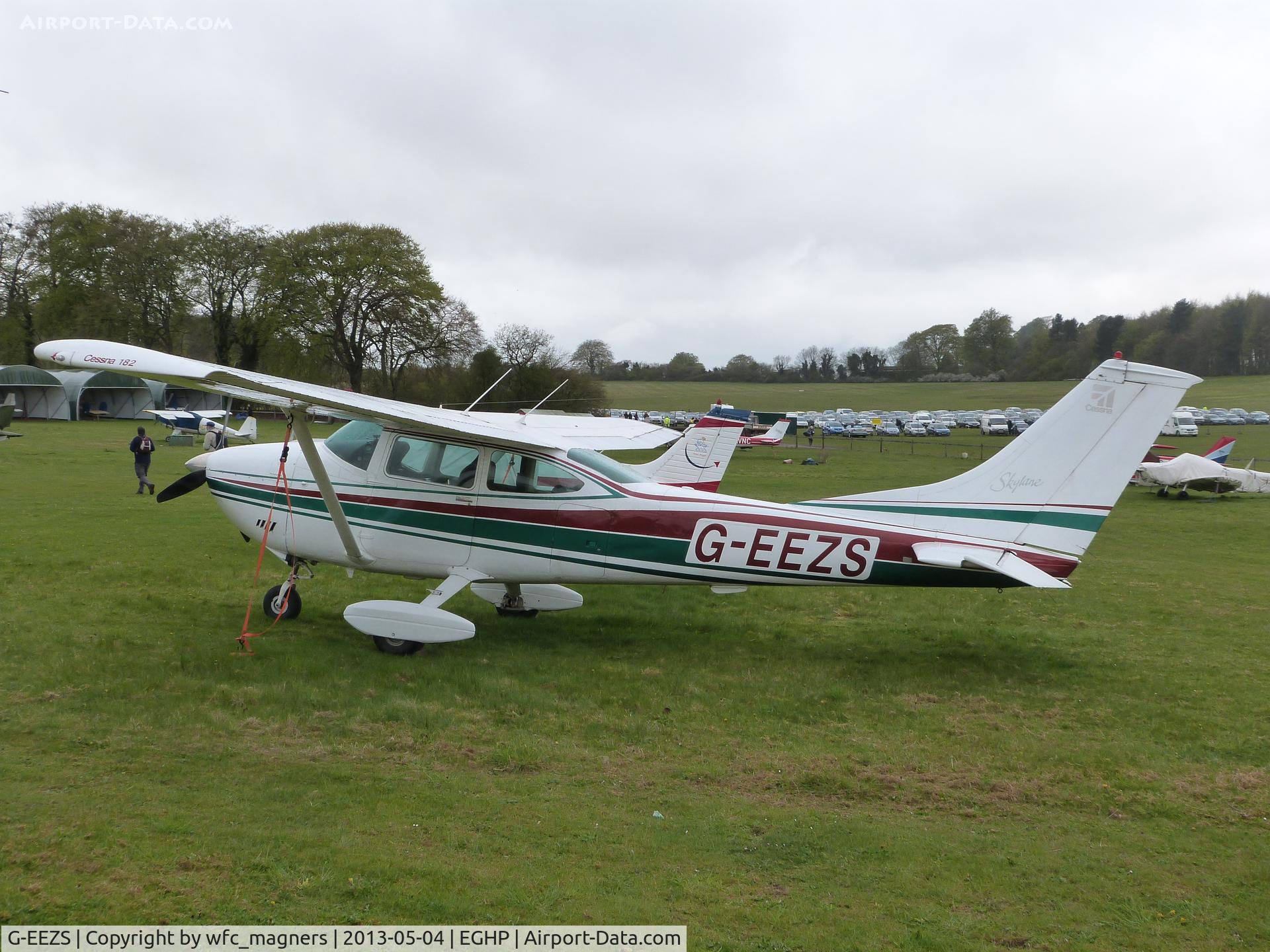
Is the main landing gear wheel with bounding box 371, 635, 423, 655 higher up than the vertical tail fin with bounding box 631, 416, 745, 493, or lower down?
lower down

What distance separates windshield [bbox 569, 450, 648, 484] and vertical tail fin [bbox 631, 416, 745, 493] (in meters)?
8.88

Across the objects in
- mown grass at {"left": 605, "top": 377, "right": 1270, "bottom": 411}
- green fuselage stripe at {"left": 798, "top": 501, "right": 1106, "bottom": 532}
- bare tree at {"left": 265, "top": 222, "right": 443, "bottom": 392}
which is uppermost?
bare tree at {"left": 265, "top": 222, "right": 443, "bottom": 392}

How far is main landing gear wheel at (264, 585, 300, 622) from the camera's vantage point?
8.34m

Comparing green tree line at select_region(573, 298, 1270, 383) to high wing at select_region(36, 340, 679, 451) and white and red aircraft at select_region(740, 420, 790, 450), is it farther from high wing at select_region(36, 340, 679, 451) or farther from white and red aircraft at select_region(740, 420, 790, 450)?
high wing at select_region(36, 340, 679, 451)

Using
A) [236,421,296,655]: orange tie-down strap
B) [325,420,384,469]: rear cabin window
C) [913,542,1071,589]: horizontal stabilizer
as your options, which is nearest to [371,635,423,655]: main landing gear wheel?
[236,421,296,655]: orange tie-down strap

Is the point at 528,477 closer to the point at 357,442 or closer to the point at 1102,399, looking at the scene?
the point at 357,442

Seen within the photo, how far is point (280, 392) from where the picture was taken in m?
6.54

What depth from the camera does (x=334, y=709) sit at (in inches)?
243

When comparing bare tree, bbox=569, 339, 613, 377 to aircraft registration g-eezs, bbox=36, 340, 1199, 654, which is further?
bare tree, bbox=569, 339, 613, 377

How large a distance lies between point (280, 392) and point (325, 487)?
50.2 inches

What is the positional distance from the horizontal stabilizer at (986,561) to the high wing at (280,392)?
3.43 meters

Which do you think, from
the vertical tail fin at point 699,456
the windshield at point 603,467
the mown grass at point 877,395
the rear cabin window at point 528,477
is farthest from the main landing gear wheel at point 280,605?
the mown grass at point 877,395

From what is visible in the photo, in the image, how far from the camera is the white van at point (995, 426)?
58938mm

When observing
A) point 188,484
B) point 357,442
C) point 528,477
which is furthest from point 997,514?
point 188,484
